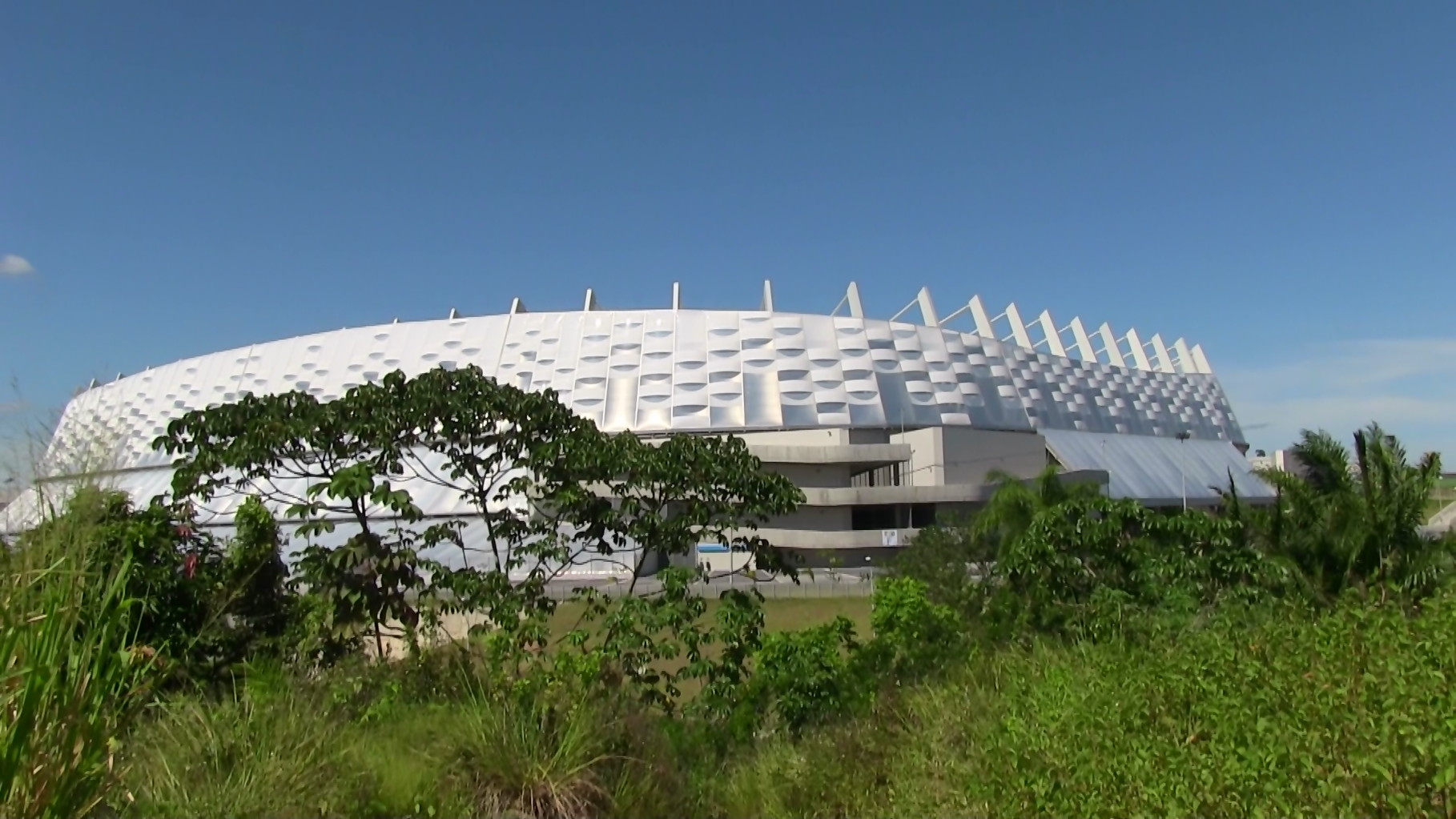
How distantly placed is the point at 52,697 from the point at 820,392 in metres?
44.5

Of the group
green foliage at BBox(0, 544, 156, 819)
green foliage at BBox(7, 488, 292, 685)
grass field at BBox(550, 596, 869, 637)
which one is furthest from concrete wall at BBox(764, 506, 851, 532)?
green foliage at BBox(0, 544, 156, 819)

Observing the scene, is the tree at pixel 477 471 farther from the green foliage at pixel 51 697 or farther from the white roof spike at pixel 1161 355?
the white roof spike at pixel 1161 355

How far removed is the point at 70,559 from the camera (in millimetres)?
3838

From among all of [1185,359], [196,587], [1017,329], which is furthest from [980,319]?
[196,587]

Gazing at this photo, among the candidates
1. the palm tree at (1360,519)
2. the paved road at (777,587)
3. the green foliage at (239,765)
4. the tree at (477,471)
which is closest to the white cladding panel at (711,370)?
the paved road at (777,587)

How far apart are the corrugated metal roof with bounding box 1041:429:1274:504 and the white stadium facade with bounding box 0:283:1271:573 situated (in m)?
0.16

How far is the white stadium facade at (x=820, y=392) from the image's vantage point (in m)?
42.4

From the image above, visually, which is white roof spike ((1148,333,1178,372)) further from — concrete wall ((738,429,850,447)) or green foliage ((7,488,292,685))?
green foliage ((7,488,292,685))

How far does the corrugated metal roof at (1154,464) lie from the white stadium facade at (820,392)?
0.16 m

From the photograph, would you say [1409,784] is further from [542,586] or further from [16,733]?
[542,586]

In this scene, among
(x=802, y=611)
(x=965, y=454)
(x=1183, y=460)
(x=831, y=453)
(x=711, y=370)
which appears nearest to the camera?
(x=802, y=611)

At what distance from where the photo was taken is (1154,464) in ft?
179

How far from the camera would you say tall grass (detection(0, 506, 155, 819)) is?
307 cm

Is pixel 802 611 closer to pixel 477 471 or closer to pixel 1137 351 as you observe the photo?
pixel 477 471
